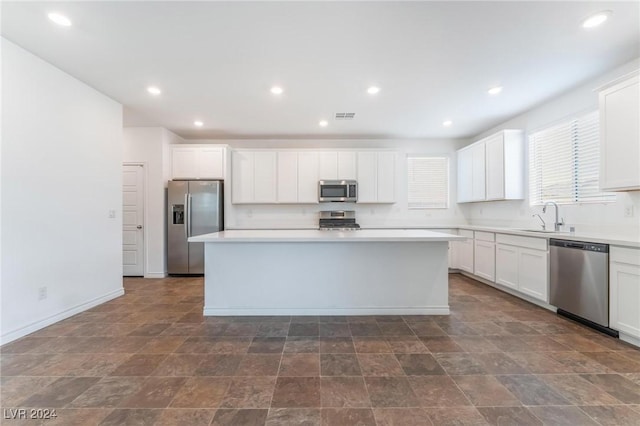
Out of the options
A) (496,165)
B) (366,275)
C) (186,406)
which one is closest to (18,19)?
(186,406)

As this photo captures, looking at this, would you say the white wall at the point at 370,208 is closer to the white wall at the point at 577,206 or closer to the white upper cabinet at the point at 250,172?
the white upper cabinet at the point at 250,172

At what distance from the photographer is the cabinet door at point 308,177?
5.33 m

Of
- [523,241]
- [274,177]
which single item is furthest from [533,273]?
[274,177]

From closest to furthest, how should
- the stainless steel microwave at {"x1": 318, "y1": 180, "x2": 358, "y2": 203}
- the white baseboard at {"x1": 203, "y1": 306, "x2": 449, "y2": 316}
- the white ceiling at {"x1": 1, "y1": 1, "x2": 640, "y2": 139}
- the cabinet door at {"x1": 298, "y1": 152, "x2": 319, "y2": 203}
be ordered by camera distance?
the white ceiling at {"x1": 1, "y1": 1, "x2": 640, "y2": 139} < the white baseboard at {"x1": 203, "y1": 306, "x2": 449, "y2": 316} < the stainless steel microwave at {"x1": 318, "y1": 180, "x2": 358, "y2": 203} < the cabinet door at {"x1": 298, "y1": 152, "x2": 319, "y2": 203}

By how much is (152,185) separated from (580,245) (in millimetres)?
6119

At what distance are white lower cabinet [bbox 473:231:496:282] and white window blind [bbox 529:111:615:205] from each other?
2.69ft

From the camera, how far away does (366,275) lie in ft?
10.3

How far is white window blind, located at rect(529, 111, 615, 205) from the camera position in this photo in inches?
126

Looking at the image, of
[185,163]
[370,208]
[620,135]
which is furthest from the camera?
[370,208]

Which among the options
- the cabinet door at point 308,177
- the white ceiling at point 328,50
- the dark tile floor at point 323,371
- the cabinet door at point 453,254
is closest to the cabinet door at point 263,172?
the cabinet door at point 308,177

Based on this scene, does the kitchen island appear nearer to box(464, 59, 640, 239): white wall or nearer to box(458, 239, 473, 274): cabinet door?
box(464, 59, 640, 239): white wall

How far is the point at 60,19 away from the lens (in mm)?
2182

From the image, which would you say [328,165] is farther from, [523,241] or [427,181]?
[523,241]

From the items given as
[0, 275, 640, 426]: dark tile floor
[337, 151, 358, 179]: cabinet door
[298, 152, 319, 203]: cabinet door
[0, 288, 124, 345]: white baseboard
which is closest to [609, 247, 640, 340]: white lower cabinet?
[0, 275, 640, 426]: dark tile floor
